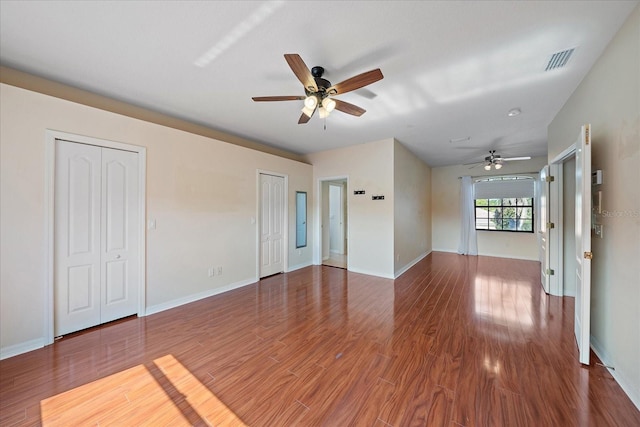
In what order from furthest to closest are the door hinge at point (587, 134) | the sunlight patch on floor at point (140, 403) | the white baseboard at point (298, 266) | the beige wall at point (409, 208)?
the white baseboard at point (298, 266) < the beige wall at point (409, 208) < the door hinge at point (587, 134) < the sunlight patch on floor at point (140, 403)

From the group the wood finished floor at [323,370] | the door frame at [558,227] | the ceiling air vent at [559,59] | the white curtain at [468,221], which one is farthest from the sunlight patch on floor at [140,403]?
the white curtain at [468,221]

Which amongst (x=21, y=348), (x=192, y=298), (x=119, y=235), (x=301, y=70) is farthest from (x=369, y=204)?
(x=21, y=348)

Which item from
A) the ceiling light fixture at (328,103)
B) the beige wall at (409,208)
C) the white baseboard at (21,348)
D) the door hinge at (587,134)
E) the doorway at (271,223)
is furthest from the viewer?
the beige wall at (409,208)

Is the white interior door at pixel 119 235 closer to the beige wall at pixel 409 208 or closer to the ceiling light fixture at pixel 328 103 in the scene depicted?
the ceiling light fixture at pixel 328 103

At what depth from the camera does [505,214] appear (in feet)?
22.7

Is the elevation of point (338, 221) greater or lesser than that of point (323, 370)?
greater

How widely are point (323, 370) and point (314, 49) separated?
2834mm

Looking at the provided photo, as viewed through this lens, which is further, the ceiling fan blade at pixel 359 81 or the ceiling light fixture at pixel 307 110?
the ceiling light fixture at pixel 307 110

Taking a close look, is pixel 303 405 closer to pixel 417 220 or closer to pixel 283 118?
pixel 283 118

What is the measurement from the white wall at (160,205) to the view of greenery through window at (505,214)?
557cm

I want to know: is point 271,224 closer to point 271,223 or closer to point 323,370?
point 271,223

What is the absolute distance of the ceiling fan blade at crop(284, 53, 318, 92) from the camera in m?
1.77

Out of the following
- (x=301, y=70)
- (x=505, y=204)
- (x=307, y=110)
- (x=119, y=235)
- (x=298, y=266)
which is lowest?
(x=298, y=266)

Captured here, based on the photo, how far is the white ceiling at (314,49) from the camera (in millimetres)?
1697
